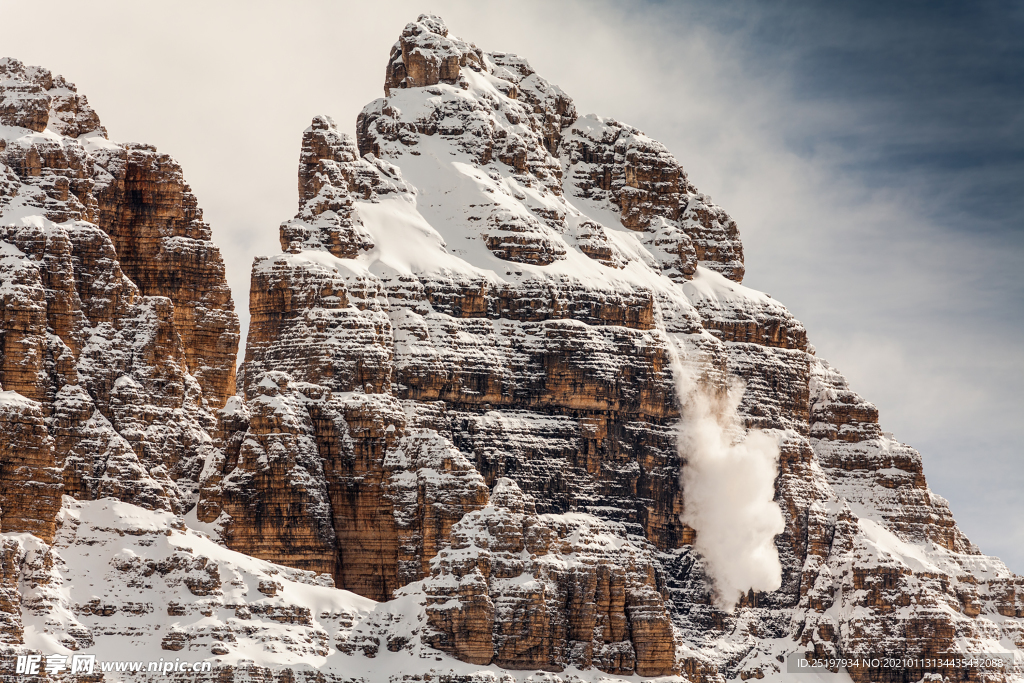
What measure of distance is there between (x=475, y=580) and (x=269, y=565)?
1481cm

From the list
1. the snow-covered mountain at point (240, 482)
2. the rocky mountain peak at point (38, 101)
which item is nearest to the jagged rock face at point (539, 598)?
the snow-covered mountain at point (240, 482)

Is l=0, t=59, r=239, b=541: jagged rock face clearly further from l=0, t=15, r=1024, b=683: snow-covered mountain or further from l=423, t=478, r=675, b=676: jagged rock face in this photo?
l=423, t=478, r=675, b=676: jagged rock face

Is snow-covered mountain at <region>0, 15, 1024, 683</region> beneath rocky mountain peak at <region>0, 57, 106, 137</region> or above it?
beneath

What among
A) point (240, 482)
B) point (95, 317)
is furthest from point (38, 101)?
point (240, 482)

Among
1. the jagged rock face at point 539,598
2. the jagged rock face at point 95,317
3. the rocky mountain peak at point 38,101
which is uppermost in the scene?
the rocky mountain peak at point 38,101

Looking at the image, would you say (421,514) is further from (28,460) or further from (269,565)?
(28,460)

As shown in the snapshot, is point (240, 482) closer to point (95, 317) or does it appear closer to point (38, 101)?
point (95, 317)

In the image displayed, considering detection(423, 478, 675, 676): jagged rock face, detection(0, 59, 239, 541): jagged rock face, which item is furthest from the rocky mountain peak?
detection(423, 478, 675, 676): jagged rock face

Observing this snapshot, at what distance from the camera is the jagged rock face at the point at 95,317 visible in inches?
6929

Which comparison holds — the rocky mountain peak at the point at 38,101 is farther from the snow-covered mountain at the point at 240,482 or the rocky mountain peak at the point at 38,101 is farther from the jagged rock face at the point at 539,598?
the jagged rock face at the point at 539,598

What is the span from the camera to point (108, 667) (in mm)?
167500

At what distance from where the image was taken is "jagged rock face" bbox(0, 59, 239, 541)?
577ft

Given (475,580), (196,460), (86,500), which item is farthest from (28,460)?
(475,580)

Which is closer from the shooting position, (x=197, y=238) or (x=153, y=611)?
(x=153, y=611)
